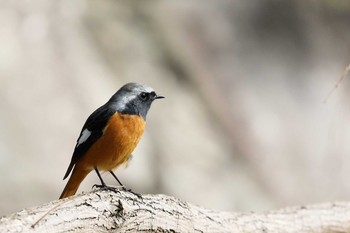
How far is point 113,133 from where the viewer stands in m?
4.89

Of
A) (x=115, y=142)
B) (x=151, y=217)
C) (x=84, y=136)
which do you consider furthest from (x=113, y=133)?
(x=151, y=217)

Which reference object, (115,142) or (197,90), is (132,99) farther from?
(197,90)

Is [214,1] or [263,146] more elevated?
[214,1]

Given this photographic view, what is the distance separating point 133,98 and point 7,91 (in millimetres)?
4580

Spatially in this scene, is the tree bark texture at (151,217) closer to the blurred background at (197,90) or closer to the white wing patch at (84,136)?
the white wing patch at (84,136)

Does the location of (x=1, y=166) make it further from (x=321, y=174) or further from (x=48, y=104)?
(x=321, y=174)

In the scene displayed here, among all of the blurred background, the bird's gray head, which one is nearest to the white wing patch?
the bird's gray head

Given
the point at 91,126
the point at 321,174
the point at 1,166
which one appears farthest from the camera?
the point at 321,174

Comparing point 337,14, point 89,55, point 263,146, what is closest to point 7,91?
point 89,55

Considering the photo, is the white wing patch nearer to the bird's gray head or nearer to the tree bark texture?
the bird's gray head

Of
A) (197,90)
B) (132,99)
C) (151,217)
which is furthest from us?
(197,90)

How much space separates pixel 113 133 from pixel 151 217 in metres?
0.90

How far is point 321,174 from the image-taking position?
10.8 metres

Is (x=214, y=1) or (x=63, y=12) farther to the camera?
(x=214, y=1)
